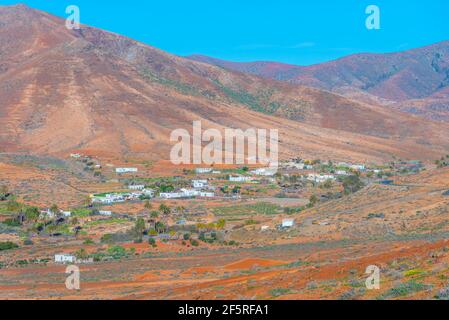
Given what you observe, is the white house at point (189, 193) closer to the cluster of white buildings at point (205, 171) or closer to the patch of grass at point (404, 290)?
the cluster of white buildings at point (205, 171)

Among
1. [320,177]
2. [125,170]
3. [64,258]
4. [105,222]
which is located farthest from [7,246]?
[320,177]

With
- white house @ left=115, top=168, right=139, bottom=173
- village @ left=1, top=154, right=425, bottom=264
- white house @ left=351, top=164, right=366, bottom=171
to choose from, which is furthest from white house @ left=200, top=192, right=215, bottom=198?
white house @ left=351, top=164, right=366, bottom=171

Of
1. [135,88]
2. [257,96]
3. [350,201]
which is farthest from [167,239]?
[257,96]

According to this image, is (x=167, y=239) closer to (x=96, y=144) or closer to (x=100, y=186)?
(x=100, y=186)

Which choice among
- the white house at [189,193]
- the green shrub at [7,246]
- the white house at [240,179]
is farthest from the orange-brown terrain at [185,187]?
the white house at [240,179]

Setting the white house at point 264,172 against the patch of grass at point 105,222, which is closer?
the patch of grass at point 105,222

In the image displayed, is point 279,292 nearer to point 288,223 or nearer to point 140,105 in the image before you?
point 288,223
